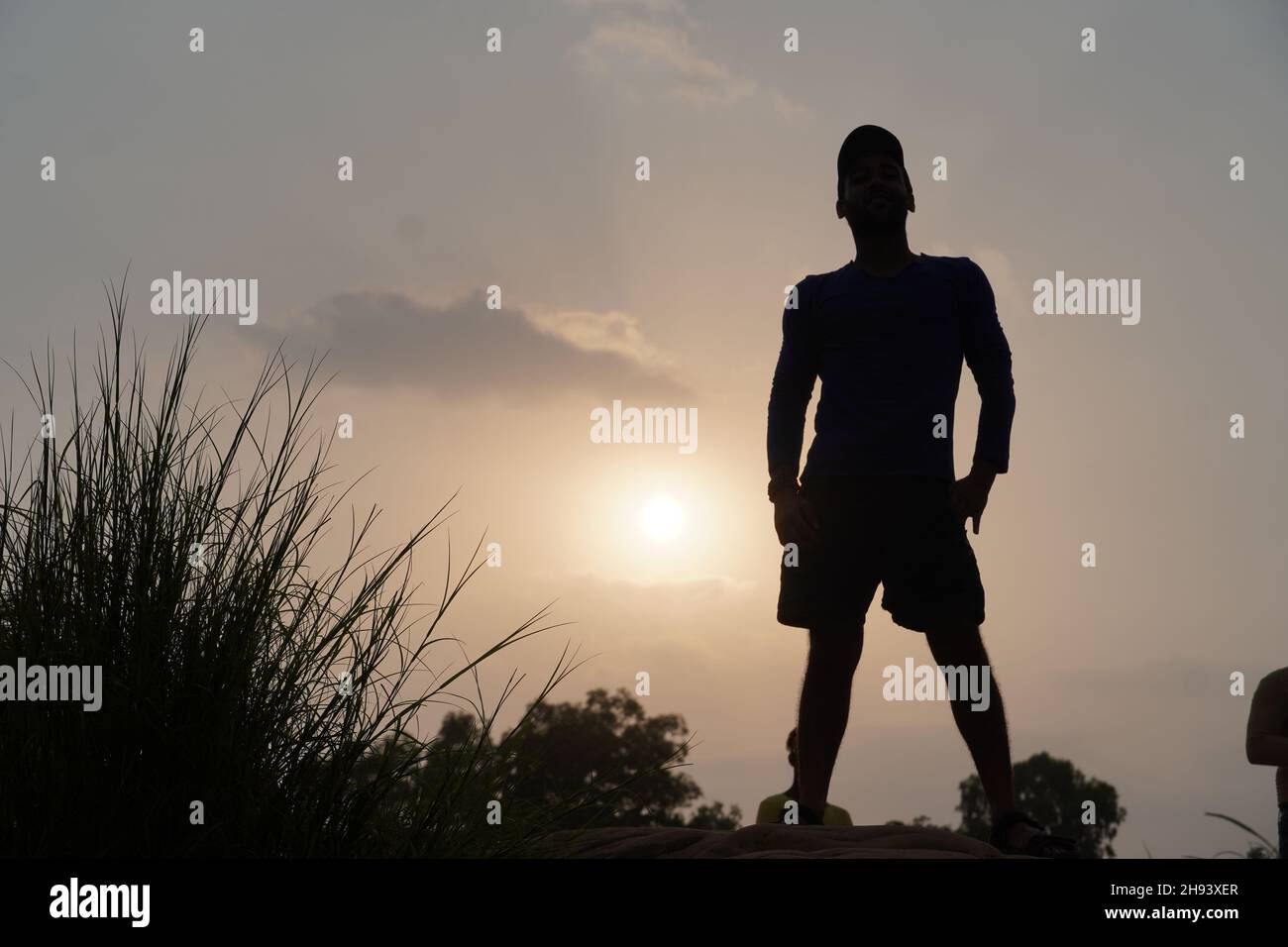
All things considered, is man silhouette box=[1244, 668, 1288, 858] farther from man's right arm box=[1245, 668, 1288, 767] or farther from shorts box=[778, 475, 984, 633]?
shorts box=[778, 475, 984, 633]

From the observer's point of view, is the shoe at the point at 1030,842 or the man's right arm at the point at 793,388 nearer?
the shoe at the point at 1030,842

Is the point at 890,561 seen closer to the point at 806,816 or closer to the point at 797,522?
the point at 797,522

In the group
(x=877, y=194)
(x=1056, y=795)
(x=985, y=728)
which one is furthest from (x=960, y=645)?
(x=1056, y=795)

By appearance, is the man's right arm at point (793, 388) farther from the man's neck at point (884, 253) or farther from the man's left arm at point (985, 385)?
the man's left arm at point (985, 385)

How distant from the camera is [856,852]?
2986mm

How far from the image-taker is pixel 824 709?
12.1 feet

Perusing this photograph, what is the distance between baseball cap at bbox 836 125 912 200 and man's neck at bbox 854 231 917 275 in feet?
0.62

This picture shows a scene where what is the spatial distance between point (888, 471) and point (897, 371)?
0.35 metres

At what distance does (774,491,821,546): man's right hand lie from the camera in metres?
3.75

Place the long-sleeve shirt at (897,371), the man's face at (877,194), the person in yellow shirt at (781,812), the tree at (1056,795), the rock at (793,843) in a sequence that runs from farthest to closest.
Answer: the tree at (1056,795)
the person in yellow shirt at (781,812)
the man's face at (877,194)
the long-sleeve shirt at (897,371)
the rock at (793,843)

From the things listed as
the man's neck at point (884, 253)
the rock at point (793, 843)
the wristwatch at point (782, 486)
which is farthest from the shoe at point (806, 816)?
the man's neck at point (884, 253)

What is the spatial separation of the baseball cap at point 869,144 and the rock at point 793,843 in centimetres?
219

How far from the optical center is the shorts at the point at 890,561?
3.63 meters
